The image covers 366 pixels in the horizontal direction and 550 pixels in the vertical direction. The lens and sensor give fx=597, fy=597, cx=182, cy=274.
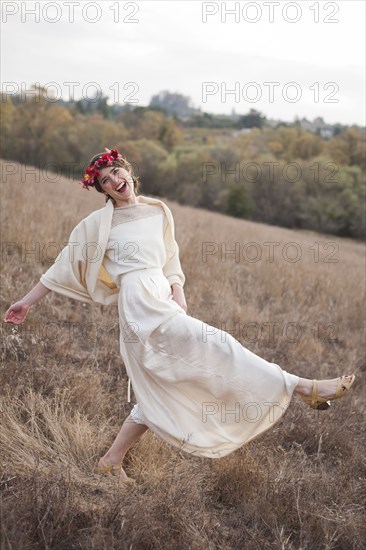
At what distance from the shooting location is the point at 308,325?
720 cm

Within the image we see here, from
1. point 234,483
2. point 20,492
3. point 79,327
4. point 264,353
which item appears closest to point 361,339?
point 264,353

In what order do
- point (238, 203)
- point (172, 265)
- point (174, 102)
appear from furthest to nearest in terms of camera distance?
point (174, 102)
point (238, 203)
point (172, 265)

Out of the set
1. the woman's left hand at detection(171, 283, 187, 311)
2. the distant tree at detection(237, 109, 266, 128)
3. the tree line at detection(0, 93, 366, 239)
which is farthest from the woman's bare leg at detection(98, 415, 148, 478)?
the distant tree at detection(237, 109, 266, 128)

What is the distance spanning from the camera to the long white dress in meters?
3.19

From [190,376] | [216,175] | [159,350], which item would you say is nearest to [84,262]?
[159,350]

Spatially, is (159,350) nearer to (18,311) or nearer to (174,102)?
(18,311)

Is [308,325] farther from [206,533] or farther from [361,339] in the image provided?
[206,533]

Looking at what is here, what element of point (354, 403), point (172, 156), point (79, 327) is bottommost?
point (354, 403)

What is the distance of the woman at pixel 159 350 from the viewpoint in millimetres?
3197

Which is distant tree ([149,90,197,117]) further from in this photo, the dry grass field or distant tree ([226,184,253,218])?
the dry grass field

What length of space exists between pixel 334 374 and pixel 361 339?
3.96 ft

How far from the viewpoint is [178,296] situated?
12.0 ft

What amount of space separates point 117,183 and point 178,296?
78 centimetres

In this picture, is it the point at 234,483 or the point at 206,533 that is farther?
the point at 234,483
